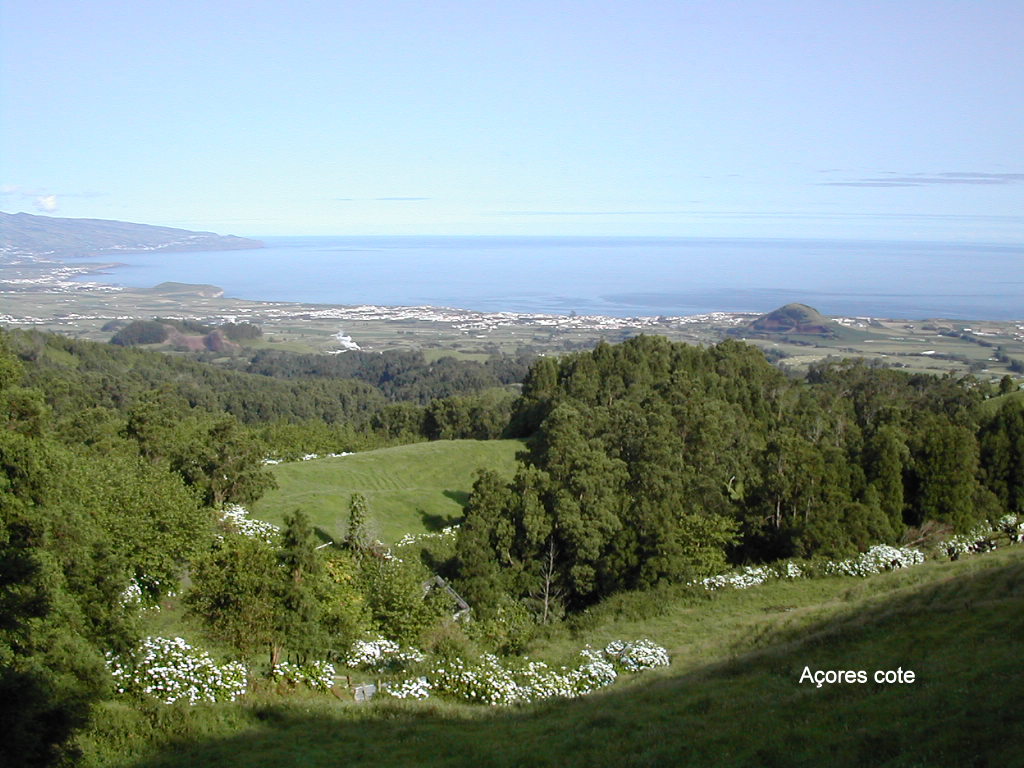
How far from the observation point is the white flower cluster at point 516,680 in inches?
649

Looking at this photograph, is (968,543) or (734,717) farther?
(968,543)

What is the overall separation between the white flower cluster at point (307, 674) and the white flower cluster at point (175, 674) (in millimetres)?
1100

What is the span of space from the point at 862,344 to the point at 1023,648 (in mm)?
121135

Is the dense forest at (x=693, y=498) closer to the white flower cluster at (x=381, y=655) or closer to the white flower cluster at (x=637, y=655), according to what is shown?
the white flower cluster at (x=637, y=655)

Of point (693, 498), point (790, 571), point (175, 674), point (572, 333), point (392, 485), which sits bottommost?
point (392, 485)

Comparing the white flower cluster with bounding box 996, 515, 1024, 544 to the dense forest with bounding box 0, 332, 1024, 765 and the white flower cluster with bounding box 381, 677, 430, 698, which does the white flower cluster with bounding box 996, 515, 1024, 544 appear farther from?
the white flower cluster with bounding box 381, 677, 430, 698

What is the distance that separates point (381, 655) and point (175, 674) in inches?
204

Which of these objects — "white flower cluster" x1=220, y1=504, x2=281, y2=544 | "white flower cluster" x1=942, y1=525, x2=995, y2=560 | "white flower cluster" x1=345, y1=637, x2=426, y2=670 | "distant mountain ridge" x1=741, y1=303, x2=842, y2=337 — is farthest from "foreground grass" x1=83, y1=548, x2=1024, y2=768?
"distant mountain ridge" x1=741, y1=303, x2=842, y2=337

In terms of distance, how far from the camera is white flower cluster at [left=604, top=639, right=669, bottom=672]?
751 inches

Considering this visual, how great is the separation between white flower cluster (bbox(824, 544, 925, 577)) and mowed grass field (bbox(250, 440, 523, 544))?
56.0 ft

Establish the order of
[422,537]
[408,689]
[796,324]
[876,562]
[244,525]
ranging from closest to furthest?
[408,689], [244,525], [876,562], [422,537], [796,324]

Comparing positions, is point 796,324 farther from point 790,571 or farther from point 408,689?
point 408,689

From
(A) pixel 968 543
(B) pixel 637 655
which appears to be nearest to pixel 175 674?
(B) pixel 637 655

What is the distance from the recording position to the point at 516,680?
58.1 feet
